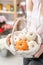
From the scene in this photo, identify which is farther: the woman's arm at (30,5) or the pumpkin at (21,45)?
the woman's arm at (30,5)

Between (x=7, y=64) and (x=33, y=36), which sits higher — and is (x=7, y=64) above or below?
below

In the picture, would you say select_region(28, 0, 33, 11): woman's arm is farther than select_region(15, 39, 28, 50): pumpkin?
Yes

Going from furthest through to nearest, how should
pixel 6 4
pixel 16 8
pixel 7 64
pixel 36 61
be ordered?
pixel 6 4 → pixel 16 8 → pixel 7 64 → pixel 36 61

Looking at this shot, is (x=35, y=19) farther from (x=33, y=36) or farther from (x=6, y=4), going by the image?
(x=6, y=4)

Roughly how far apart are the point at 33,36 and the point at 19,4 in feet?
5.19

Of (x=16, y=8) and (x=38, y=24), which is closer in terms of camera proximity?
(x=38, y=24)

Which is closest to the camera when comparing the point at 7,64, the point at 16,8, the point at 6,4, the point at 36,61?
the point at 36,61

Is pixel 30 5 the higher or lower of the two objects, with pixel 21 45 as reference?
higher

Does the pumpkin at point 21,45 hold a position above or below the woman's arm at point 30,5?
below

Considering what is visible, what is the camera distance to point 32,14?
103cm

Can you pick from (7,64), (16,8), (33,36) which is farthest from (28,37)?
(16,8)

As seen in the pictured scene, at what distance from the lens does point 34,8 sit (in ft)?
3.34

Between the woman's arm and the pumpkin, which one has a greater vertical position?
the woman's arm

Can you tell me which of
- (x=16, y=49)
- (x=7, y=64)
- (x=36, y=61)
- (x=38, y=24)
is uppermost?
(x=38, y=24)
